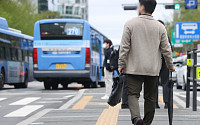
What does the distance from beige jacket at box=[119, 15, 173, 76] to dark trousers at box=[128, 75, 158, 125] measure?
0.12 metres

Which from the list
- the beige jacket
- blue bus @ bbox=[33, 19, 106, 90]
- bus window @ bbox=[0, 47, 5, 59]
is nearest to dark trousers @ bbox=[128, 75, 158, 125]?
the beige jacket

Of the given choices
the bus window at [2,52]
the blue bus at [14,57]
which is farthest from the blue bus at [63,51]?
the blue bus at [14,57]

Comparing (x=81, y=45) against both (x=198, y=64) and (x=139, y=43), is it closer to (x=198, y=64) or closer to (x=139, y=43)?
(x=198, y=64)

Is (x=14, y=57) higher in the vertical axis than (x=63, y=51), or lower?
lower

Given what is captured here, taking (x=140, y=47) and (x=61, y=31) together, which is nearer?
(x=140, y=47)

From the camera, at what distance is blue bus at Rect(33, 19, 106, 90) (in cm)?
2156

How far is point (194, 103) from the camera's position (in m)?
10.6

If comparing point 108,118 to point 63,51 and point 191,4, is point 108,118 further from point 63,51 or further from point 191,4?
point 191,4

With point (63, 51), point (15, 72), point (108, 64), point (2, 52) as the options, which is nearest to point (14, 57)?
point (15, 72)

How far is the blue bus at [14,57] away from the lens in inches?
890

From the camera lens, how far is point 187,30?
52812 mm

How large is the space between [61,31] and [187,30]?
3248cm

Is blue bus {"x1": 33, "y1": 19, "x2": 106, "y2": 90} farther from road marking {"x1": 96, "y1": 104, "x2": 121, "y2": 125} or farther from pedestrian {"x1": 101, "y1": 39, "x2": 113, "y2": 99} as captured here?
road marking {"x1": 96, "y1": 104, "x2": 121, "y2": 125}

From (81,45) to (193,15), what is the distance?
156 feet
